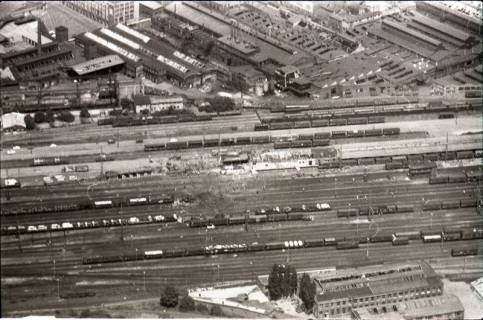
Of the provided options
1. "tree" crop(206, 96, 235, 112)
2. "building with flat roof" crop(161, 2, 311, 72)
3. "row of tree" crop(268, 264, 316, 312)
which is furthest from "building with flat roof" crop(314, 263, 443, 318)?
"building with flat roof" crop(161, 2, 311, 72)

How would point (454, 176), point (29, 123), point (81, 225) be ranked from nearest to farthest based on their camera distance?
point (81, 225), point (454, 176), point (29, 123)

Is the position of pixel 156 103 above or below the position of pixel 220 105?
above

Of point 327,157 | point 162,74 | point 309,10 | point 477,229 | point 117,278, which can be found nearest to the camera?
point 117,278

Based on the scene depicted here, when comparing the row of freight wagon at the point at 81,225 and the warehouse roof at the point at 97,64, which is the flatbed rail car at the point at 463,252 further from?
the warehouse roof at the point at 97,64

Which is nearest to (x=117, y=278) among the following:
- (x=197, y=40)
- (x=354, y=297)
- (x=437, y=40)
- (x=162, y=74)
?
(x=354, y=297)

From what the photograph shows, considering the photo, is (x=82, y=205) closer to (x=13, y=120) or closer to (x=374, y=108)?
(x=13, y=120)

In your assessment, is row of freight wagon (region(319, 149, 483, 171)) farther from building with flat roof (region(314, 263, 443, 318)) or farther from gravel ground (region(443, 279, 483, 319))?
building with flat roof (region(314, 263, 443, 318))

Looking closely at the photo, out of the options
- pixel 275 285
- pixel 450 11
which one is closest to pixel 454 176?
pixel 275 285

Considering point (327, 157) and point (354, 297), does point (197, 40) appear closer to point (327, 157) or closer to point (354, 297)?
point (327, 157)
